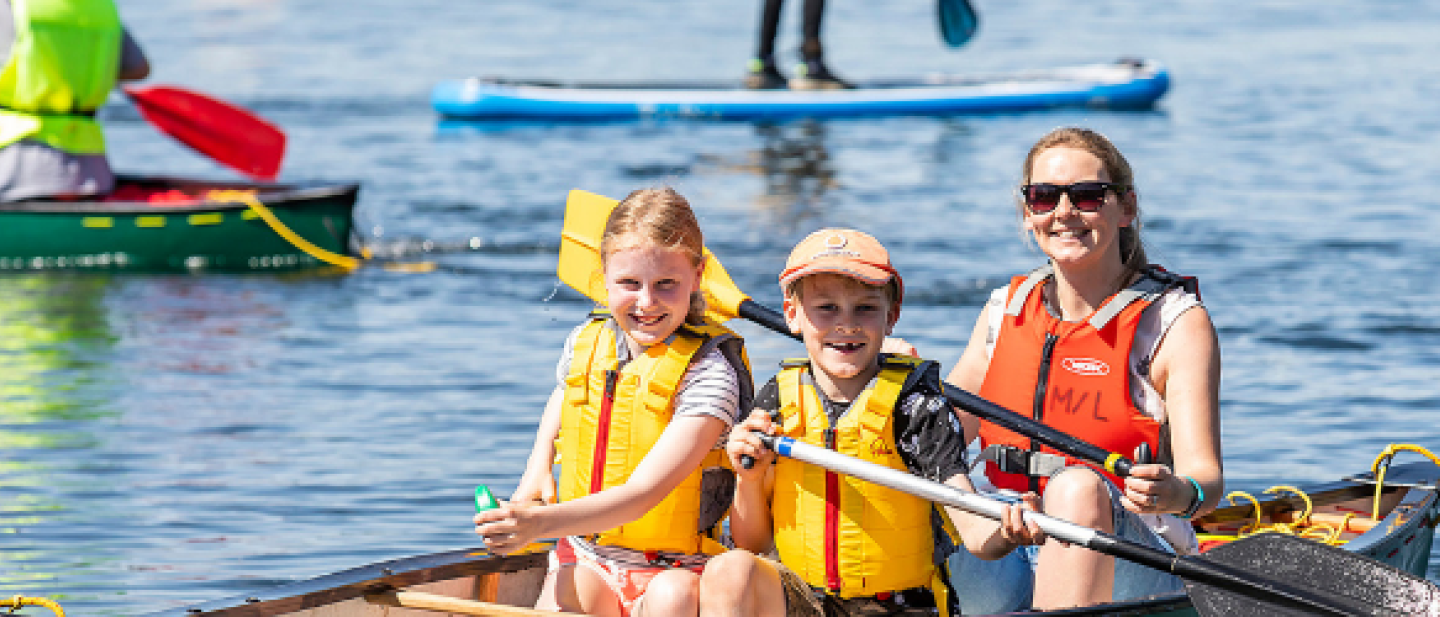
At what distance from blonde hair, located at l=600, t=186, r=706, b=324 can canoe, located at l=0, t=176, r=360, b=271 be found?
6829 millimetres

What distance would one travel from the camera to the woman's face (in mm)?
3873

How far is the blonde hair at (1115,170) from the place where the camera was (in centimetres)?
390

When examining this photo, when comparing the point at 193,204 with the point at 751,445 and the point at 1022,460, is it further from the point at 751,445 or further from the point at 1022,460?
the point at 751,445

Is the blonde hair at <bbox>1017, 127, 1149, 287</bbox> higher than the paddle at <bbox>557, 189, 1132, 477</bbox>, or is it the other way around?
the blonde hair at <bbox>1017, 127, 1149, 287</bbox>

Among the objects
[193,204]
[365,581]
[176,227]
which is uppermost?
[365,581]

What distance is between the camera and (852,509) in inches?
139

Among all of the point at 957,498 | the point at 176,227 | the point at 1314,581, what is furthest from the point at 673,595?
the point at 176,227

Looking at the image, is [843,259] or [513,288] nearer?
[843,259]

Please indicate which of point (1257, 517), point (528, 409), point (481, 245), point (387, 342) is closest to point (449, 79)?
point (481, 245)

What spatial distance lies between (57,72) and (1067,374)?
6931 mm

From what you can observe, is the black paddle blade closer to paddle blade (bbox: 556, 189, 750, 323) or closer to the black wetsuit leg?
paddle blade (bbox: 556, 189, 750, 323)

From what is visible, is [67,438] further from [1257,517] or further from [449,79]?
[449,79]

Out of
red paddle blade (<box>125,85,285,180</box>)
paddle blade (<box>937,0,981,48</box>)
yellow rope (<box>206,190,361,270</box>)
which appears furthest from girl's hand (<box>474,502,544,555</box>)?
paddle blade (<box>937,0,981,48</box>)

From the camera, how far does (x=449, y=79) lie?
21109mm
